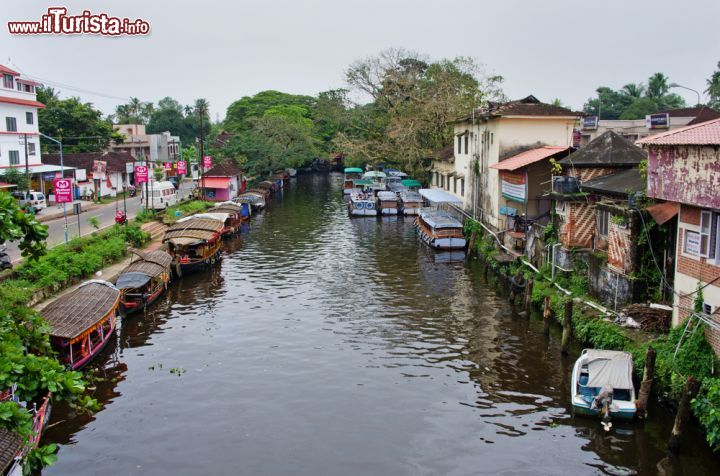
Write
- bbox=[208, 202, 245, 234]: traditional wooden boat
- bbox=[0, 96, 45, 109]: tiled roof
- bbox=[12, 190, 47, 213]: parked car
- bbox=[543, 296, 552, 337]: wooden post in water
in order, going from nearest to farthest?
bbox=[543, 296, 552, 337]: wooden post in water
bbox=[12, 190, 47, 213]: parked car
bbox=[208, 202, 245, 234]: traditional wooden boat
bbox=[0, 96, 45, 109]: tiled roof

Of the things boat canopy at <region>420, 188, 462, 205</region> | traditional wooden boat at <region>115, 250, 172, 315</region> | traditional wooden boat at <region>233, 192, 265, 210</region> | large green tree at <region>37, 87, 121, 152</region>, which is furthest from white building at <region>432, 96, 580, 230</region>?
large green tree at <region>37, 87, 121, 152</region>

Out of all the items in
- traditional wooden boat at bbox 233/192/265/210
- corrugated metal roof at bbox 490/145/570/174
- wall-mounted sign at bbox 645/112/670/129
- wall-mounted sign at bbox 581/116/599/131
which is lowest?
traditional wooden boat at bbox 233/192/265/210

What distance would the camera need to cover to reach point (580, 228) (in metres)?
29.1

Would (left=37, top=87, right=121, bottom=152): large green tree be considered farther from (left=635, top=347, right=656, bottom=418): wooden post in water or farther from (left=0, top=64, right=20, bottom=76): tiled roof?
(left=635, top=347, right=656, bottom=418): wooden post in water

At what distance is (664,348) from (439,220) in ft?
87.2

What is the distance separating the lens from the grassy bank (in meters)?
15.9

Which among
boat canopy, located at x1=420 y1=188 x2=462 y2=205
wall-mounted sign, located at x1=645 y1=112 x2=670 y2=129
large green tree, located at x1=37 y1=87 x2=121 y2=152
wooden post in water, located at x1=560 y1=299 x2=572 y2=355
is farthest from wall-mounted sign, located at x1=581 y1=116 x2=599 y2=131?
large green tree, located at x1=37 y1=87 x2=121 y2=152

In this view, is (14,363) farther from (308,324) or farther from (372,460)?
(308,324)

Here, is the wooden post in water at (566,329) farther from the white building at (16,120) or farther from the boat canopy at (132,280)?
the white building at (16,120)

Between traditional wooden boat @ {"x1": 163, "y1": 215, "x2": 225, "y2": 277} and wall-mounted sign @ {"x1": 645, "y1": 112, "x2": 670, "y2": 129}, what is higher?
wall-mounted sign @ {"x1": 645, "y1": 112, "x2": 670, "y2": 129}

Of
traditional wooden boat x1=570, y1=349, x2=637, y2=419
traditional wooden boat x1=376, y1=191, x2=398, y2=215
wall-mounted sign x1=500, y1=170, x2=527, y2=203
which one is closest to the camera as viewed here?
traditional wooden boat x1=570, y1=349, x2=637, y2=419

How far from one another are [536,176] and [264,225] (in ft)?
87.2

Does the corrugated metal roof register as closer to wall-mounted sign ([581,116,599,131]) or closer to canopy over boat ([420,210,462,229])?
wall-mounted sign ([581,116,599,131])

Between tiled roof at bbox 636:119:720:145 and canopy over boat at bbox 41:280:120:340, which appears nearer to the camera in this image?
tiled roof at bbox 636:119:720:145
